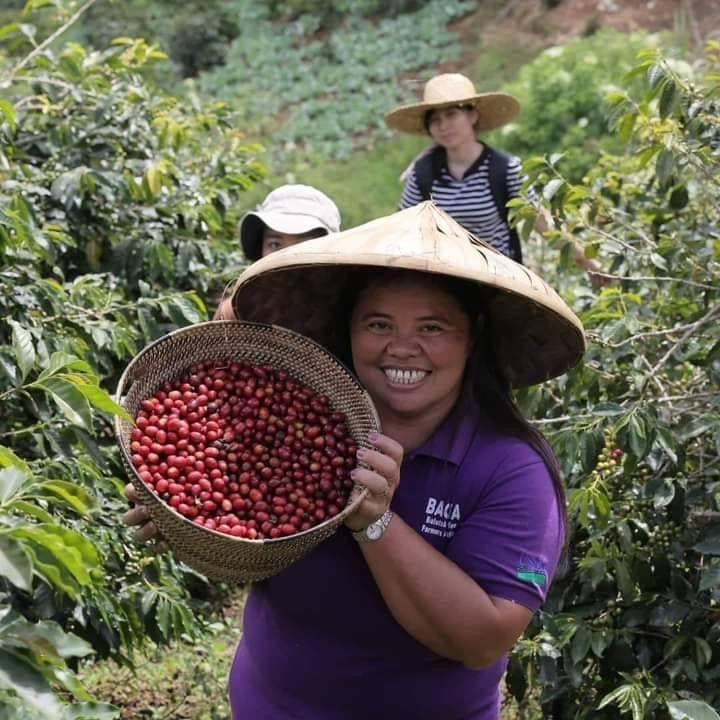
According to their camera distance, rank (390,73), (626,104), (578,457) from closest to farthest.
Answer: (578,457), (626,104), (390,73)

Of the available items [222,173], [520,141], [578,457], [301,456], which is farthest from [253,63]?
[301,456]

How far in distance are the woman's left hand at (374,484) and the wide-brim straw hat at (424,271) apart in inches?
11.1

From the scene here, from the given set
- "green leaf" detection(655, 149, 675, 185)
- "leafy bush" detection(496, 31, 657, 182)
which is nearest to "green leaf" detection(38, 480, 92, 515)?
"green leaf" detection(655, 149, 675, 185)

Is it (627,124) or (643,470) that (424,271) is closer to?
(643,470)

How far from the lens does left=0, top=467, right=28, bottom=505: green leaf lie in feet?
4.27

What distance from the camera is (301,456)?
193 cm

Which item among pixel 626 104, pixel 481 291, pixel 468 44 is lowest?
pixel 468 44

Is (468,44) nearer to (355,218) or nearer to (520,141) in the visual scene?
(520,141)

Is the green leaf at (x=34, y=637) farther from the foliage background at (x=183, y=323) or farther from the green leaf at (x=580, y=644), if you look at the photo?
the green leaf at (x=580, y=644)

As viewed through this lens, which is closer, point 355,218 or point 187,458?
point 187,458

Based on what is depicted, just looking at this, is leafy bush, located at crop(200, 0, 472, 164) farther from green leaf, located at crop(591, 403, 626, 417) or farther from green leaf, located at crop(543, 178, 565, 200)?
green leaf, located at crop(591, 403, 626, 417)

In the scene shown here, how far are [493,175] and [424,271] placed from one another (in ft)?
9.10

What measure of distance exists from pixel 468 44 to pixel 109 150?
8.76 metres

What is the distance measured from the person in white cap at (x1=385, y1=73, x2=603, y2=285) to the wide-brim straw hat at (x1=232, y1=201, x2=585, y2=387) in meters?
2.37
